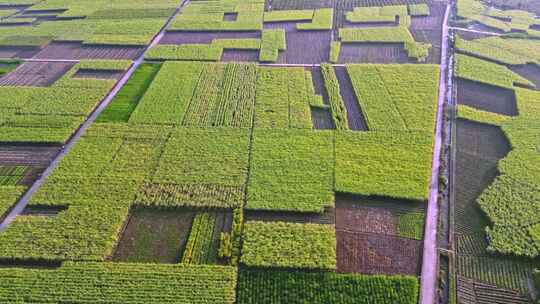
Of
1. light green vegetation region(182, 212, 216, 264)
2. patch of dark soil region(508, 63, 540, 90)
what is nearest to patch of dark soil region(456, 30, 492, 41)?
patch of dark soil region(508, 63, 540, 90)

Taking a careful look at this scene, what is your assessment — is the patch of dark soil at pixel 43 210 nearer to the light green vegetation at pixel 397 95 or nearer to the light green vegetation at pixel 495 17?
the light green vegetation at pixel 397 95

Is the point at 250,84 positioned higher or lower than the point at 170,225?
higher

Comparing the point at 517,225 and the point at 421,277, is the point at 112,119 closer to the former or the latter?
the point at 421,277

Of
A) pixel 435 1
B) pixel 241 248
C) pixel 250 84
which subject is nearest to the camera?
pixel 241 248

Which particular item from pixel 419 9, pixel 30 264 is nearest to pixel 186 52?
pixel 30 264

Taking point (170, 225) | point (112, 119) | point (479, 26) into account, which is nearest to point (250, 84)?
point (112, 119)

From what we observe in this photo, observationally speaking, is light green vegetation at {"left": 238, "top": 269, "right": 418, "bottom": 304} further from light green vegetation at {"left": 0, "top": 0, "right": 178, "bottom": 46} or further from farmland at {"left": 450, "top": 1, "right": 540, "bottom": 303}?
light green vegetation at {"left": 0, "top": 0, "right": 178, "bottom": 46}

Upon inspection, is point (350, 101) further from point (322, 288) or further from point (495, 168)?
point (322, 288)
